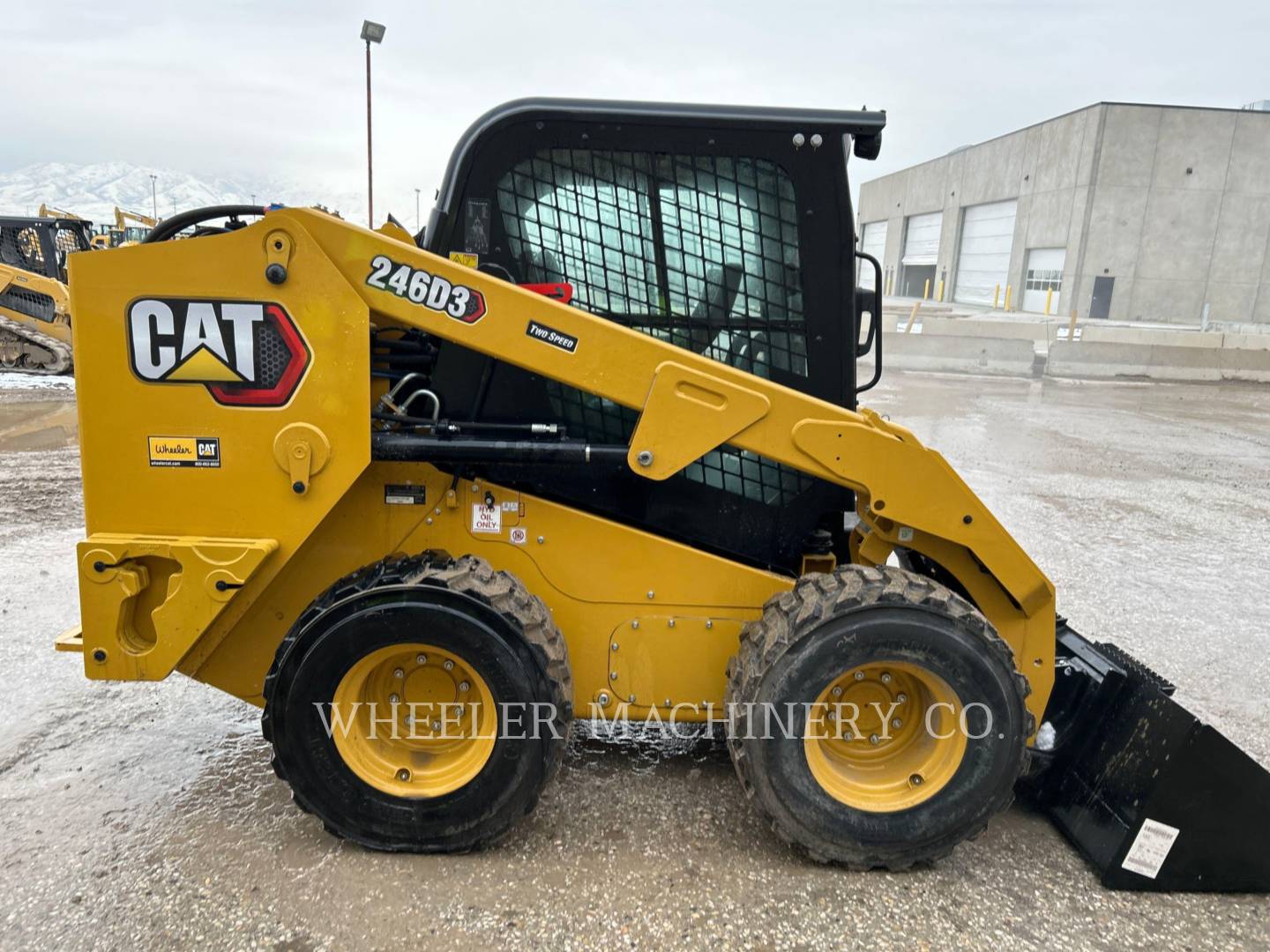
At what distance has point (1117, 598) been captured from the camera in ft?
17.5

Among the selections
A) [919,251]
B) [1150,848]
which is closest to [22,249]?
[1150,848]

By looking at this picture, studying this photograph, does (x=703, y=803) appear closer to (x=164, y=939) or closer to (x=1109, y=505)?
(x=164, y=939)

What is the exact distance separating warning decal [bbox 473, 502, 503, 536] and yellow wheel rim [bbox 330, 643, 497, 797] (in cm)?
47

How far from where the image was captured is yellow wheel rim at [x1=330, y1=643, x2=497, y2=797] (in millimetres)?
2705

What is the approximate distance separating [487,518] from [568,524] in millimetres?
275

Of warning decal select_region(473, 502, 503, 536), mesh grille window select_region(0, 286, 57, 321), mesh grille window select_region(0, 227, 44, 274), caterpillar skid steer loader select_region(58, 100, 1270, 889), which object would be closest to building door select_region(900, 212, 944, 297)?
mesh grille window select_region(0, 227, 44, 274)

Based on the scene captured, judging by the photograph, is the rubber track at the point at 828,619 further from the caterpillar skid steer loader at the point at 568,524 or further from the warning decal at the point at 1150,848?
the warning decal at the point at 1150,848

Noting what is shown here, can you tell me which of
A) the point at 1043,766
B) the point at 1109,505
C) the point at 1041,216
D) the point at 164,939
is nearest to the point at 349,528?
the point at 164,939

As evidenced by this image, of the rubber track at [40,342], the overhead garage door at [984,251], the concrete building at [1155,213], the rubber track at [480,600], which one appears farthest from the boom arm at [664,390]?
the overhead garage door at [984,251]

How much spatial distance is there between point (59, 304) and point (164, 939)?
14.2 metres

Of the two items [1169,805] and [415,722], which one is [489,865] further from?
[1169,805]

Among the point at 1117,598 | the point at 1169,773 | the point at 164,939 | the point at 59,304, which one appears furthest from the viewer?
the point at 59,304

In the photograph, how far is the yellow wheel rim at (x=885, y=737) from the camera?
2.74 m

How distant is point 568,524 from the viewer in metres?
2.98
